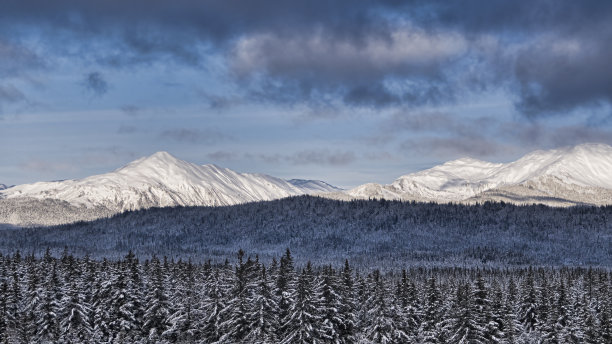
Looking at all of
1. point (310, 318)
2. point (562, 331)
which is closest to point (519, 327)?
point (562, 331)

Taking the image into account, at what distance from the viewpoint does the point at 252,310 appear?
2470 inches

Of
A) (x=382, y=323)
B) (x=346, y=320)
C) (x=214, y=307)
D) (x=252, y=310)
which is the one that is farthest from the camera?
(x=382, y=323)

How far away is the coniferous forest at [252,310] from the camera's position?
63312mm

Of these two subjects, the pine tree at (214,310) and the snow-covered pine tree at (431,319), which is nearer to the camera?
the pine tree at (214,310)

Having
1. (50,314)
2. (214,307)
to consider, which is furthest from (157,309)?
(50,314)

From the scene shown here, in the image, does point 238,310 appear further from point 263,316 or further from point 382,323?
point 382,323

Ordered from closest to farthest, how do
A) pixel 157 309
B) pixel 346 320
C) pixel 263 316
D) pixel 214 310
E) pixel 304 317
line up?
pixel 304 317 < pixel 263 316 < pixel 346 320 < pixel 214 310 < pixel 157 309

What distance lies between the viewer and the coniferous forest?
63.3 metres

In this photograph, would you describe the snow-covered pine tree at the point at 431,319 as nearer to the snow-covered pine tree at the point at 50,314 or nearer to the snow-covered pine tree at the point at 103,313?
the snow-covered pine tree at the point at 103,313

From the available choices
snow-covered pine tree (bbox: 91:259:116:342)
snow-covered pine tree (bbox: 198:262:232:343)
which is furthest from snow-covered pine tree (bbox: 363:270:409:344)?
snow-covered pine tree (bbox: 91:259:116:342)

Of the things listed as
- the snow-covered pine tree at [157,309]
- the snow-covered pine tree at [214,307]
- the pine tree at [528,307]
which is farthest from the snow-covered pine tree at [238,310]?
the pine tree at [528,307]

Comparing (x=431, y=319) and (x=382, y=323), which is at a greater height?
(x=431, y=319)

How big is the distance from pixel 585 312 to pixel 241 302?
190 ft

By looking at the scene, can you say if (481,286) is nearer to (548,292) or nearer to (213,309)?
(213,309)
